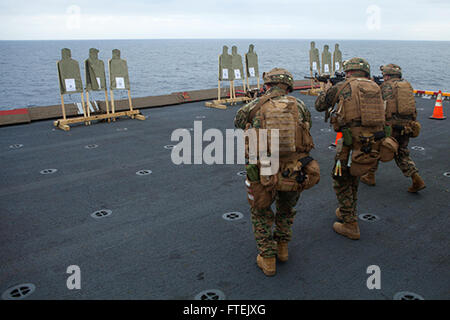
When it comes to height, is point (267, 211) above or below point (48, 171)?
above

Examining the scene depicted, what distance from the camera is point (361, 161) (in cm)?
341

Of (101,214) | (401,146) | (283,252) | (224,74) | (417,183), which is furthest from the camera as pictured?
(224,74)

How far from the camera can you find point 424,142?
6906 mm

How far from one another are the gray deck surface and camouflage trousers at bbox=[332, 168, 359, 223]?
26 centimetres

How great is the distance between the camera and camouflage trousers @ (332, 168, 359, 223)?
11.5 ft

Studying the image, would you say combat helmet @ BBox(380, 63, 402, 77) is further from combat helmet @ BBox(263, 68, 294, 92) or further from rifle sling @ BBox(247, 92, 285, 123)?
rifle sling @ BBox(247, 92, 285, 123)

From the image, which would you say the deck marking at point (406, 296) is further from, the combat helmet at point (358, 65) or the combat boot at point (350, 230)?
the combat helmet at point (358, 65)

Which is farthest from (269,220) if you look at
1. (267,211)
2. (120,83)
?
(120,83)

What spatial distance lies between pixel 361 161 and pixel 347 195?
1.30 ft

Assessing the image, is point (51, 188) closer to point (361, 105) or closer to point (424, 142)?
point (361, 105)

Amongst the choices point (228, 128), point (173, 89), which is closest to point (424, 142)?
point (228, 128)

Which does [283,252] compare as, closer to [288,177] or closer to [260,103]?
[288,177]

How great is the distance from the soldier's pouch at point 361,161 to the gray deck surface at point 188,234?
2.34 feet

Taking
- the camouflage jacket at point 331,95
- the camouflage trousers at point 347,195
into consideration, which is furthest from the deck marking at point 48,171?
the camouflage trousers at point 347,195
